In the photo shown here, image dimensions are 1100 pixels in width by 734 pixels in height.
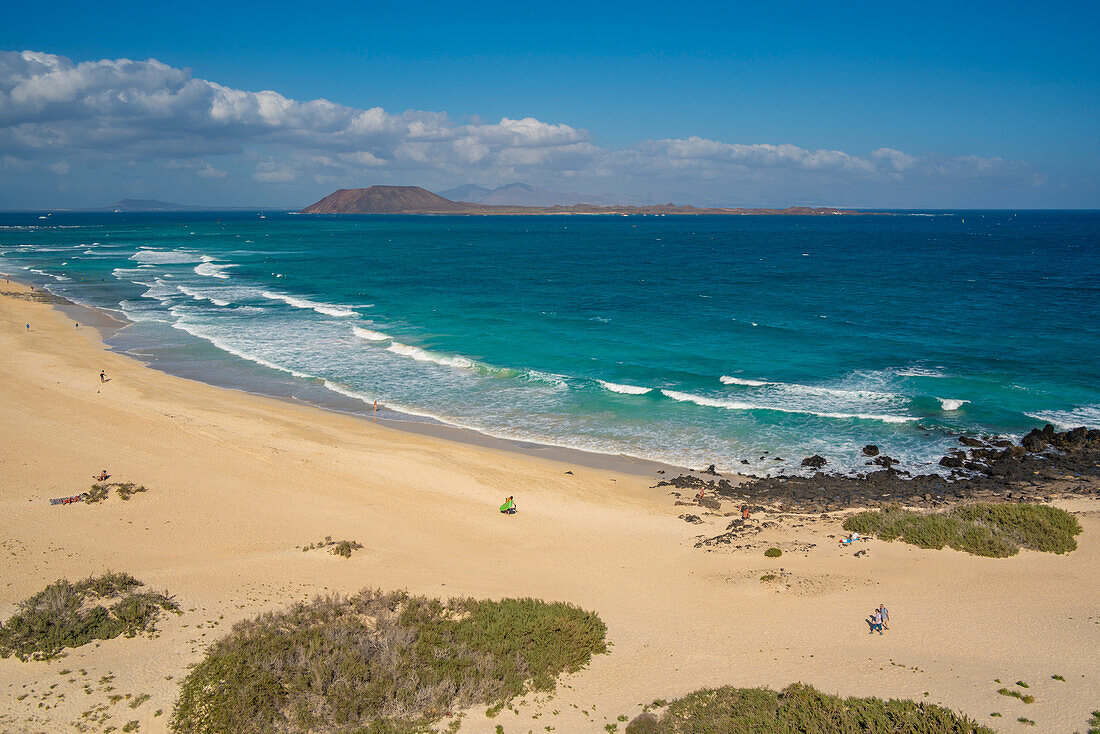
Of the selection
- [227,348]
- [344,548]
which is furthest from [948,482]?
[227,348]

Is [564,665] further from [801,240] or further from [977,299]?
[801,240]

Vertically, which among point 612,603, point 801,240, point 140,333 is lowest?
point 612,603

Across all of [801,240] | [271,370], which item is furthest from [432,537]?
[801,240]

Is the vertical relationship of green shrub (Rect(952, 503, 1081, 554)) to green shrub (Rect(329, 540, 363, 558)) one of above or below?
above

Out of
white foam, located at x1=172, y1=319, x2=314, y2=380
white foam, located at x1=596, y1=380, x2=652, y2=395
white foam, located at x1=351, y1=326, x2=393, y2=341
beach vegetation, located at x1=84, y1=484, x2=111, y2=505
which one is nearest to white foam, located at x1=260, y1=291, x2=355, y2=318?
white foam, located at x1=351, y1=326, x2=393, y2=341

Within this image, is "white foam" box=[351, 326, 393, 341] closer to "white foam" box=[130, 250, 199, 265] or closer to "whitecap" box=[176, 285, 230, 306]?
"whitecap" box=[176, 285, 230, 306]

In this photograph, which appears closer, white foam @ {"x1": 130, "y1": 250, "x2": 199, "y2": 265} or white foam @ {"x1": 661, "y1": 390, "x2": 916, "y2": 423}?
white foam @ {"x1": 661, "y1": 390, "x2": 916, "y2": 423}
